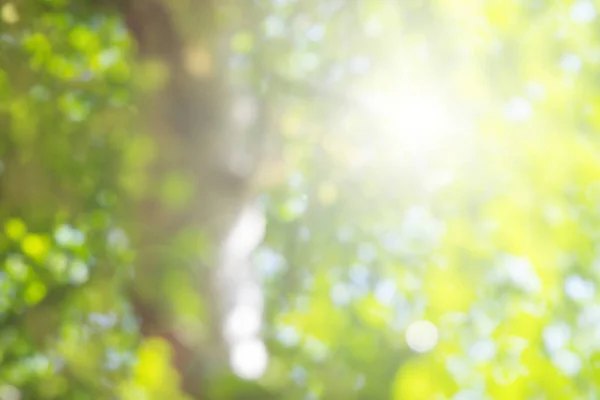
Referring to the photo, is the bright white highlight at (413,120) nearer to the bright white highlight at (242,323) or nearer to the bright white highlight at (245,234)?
the bright white highlight at (245,234)

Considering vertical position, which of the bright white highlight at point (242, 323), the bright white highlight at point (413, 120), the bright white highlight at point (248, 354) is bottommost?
the bright white highlight at point (248, 354)

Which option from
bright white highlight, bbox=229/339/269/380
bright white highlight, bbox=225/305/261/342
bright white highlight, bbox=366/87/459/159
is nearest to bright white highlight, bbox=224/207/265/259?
bright white highlight, bbox=225/305/261/342

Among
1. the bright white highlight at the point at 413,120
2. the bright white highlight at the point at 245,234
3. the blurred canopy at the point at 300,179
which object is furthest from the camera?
the bright white highlight at the point at 413,120

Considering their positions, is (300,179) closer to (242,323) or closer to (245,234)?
(245,234)

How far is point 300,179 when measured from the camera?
383 centimetres

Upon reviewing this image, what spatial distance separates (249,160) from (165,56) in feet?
1.75

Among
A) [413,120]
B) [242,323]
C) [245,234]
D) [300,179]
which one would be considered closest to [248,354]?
[242,323]

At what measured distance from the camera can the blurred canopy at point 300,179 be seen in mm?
1587

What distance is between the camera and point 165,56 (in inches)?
95.2

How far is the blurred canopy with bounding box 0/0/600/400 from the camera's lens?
159cm

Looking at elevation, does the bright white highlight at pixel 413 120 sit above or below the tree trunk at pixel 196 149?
above

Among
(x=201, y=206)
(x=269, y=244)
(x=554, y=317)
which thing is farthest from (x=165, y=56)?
(x=554, y=317)

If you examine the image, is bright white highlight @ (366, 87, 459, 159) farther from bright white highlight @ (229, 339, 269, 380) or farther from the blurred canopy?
bright white highlight @ (229, 339, 269, 380)

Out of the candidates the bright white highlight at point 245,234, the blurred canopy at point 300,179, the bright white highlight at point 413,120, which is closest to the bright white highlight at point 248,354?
the blurred canopy at point 300,179
